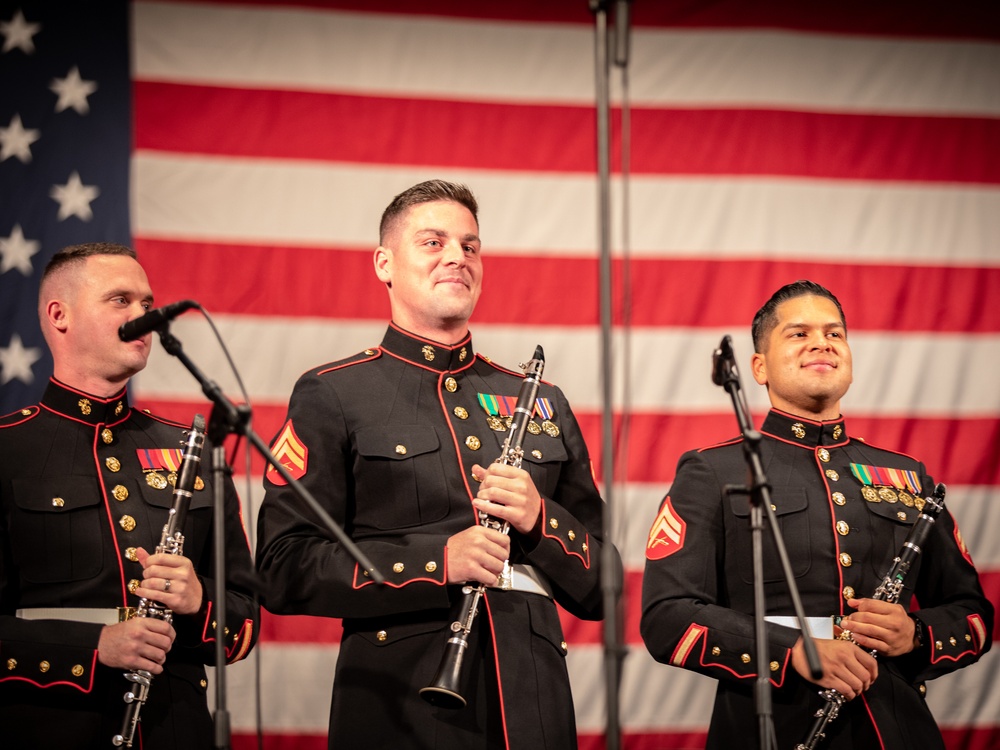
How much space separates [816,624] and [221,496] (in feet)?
5.02

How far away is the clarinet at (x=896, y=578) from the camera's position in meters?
2.80

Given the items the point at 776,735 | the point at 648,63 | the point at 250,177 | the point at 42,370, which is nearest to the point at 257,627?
the point at 776,735

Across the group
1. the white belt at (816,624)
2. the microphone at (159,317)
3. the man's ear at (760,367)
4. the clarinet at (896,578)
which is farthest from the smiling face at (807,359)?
the microphone at (159,317)

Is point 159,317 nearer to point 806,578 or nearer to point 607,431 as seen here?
point 607,431

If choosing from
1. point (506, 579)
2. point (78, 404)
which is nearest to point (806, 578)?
point (506, 579)

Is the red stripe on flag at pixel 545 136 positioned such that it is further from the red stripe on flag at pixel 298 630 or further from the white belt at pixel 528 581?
the white belt at pixel 528 581

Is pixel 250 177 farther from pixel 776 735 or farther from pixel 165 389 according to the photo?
pixel 776 735

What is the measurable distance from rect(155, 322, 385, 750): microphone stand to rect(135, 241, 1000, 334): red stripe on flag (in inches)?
72.4

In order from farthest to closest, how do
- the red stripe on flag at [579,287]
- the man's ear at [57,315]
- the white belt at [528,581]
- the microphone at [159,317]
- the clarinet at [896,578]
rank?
the red stripe on flag at [579,287] < the man's ear at [57,315] < the clarinet at [896,578] < the white belt at [528,581] < the microphone at [159,317]

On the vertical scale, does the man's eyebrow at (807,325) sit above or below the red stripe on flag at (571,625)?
above

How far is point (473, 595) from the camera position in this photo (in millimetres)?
2527

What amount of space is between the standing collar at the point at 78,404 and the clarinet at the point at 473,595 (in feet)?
3.27

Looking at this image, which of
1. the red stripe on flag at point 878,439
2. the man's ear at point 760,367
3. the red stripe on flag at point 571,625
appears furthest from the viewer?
the red stripe on flag at point 878,439

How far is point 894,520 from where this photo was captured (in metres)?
3.11
